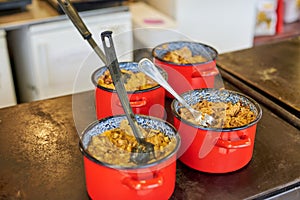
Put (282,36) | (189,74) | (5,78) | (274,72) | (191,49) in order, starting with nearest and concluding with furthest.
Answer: (189,74)
(191,49)
(274,72)
(5,78)
(282,36)

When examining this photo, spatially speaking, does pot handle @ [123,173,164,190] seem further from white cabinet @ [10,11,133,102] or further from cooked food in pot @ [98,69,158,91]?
white cabinet @ [10,11,133,102]

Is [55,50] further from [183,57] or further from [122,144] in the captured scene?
[122,144]

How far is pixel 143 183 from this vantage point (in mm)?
691

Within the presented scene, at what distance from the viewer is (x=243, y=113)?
895 millimetres

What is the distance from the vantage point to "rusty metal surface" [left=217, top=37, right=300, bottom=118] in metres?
1.17

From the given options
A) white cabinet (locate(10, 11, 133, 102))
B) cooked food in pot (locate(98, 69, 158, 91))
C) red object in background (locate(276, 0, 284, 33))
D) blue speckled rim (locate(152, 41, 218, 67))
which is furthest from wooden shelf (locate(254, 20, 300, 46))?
cooked food in pot (locate(98, 69, 158, 91))

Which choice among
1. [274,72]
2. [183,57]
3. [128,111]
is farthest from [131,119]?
[274,72]

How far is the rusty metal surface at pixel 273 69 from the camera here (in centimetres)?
117

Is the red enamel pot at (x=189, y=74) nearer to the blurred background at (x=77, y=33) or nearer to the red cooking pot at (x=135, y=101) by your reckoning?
the red cooking pot at (x=135, y=101)

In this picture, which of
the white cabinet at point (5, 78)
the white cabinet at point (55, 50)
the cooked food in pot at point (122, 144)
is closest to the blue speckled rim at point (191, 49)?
the cooked food in pot at point (122, 144)

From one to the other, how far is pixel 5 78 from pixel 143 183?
138 centimetres

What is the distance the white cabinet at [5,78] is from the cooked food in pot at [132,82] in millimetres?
971

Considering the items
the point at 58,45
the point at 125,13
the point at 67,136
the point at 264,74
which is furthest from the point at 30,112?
the point at 125,13

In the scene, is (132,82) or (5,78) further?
(5,78)
